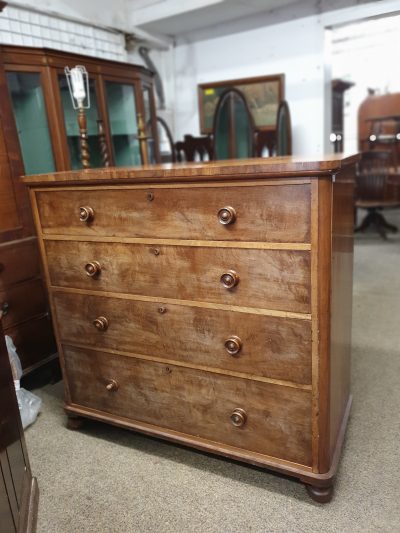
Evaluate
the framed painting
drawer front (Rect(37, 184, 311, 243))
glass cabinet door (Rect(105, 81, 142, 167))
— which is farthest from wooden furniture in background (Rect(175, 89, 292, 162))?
drawer front (Rect(37, 184, 311, 243))

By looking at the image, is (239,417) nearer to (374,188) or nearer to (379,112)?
(374,188)

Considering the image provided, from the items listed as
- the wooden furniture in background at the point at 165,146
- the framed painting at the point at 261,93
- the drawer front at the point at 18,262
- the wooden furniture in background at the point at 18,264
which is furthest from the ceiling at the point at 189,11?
the drawer front at the point at 18,262

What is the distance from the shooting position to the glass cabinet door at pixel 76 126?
257 centimetres

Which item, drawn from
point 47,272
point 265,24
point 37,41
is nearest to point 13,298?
point 47,272

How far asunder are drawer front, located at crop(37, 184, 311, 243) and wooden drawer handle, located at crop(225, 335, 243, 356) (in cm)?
33

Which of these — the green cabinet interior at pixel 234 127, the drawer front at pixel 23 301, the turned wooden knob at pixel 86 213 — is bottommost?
the drawer front at pixel 23 301

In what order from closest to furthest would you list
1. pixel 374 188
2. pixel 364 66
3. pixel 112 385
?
pixel 112 385, pixel 374 188, pixel 364 66

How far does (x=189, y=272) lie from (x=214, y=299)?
0.40 feet

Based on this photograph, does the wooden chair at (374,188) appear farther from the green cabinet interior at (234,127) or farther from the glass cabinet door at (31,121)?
the glass cabinet door at (31,121)

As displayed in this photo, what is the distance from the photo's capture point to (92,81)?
9.12ft

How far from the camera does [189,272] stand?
4.73 ft

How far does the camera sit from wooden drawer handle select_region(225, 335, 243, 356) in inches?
55.6

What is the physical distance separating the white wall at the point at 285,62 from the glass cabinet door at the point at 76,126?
2364 millimetres

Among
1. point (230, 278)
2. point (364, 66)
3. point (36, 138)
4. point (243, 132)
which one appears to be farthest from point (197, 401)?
point (364, 66)
